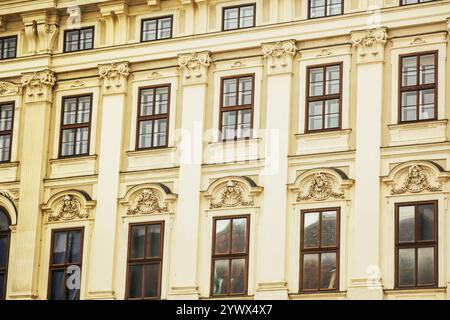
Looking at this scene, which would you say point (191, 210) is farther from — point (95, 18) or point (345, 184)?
point (95, 18)

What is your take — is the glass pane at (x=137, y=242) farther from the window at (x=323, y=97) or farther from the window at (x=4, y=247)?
the window at (x=323, y=97)

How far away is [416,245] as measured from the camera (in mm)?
34188

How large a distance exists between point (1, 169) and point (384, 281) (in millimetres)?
11984

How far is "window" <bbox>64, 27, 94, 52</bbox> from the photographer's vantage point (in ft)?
131

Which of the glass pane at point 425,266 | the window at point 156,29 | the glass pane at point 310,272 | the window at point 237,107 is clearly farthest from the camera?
the window at point 156,29

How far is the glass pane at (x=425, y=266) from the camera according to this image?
33.9m

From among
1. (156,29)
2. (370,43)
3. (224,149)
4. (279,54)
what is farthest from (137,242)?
(370,43)

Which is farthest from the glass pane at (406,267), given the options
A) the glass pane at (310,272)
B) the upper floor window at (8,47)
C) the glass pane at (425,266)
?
the upper floor window at (8,47)

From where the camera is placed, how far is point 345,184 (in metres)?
35.2

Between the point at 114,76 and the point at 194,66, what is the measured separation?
248cm

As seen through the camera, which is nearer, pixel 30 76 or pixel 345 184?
pixel 345 184

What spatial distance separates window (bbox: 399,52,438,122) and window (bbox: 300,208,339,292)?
3181 millimetres

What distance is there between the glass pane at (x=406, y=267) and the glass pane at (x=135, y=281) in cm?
718
